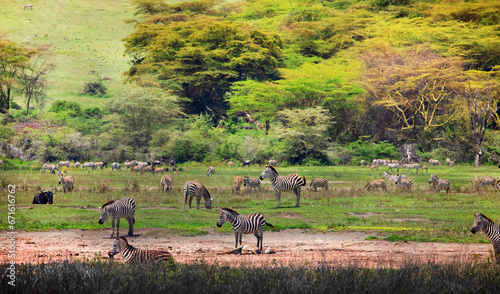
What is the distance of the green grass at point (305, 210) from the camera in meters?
15.8

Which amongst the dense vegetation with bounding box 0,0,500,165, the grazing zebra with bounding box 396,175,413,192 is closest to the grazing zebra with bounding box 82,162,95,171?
the dense vegetation with bounding box 0,0,500,165

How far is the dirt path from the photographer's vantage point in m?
11.8

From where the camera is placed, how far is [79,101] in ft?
201

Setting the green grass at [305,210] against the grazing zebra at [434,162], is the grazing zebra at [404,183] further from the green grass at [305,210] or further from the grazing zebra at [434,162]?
the grazing zebra at [434,162]

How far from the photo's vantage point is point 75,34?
252 ft

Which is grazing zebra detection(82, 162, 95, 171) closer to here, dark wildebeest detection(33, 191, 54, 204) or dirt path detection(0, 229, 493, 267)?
dark wildebeest detection(33, 191, 54, 204)

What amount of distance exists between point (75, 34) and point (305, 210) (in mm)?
65551

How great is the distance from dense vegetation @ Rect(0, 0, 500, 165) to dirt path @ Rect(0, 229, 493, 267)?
30090 mm

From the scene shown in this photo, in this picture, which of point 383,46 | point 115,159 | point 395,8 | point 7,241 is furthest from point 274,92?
point 7,241

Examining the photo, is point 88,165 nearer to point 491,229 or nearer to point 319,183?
point 319,183

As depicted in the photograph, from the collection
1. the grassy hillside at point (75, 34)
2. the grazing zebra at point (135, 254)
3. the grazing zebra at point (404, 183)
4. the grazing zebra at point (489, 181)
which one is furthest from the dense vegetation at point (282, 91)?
the grazing zebra at point (135, 254)

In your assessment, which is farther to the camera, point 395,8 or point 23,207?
point 395,8

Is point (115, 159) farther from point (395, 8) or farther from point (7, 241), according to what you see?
point (395, 8)

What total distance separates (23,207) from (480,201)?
55.7ft
